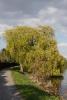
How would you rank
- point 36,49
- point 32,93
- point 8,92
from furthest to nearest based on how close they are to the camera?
point 36,49, point 32,93, point 8,92

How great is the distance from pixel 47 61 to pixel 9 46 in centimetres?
1645

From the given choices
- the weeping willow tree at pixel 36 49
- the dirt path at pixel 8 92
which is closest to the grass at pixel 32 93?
the dirt path at pixel 8 92

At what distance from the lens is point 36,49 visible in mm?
51812

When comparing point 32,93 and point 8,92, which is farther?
point 32,93

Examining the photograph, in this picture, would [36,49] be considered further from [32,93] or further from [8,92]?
[8,92]

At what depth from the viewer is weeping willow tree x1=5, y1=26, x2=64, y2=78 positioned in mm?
45156

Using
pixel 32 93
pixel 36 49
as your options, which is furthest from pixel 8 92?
pixel 36 49

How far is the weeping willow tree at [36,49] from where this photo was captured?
1778 inches

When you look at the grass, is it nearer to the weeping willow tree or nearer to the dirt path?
the dirt path

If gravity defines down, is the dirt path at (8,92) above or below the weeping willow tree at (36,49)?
below

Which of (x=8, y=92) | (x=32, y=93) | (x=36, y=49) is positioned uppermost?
(x=36, y=49)

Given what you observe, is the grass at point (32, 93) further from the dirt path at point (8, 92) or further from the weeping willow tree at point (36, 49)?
the weeping willow tree at point (36, 49)

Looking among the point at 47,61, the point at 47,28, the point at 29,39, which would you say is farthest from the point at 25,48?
the point at 47,61

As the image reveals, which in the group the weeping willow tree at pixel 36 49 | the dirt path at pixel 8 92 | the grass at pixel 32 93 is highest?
the weeping willow tree at pixel 36 49
